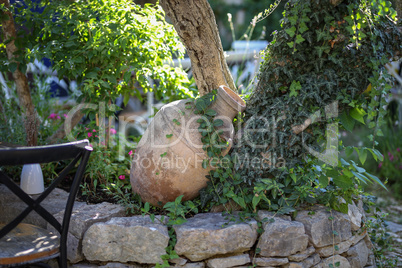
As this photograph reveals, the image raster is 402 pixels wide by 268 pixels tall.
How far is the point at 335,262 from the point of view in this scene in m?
2.13

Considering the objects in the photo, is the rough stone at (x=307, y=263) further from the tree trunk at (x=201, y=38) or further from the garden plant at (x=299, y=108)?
the tree trunk at (x=201, y=38)

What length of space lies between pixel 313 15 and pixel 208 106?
30.0 inches

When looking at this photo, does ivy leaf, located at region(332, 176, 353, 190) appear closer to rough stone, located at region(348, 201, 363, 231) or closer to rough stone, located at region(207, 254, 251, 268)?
rough stone, located at region(348, 201, 363, 231)

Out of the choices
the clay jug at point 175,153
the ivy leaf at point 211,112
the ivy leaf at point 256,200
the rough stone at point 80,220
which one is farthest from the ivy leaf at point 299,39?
the rough stone at point 80,220

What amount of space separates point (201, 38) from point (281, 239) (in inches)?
51.8

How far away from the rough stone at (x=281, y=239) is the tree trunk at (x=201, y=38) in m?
1.03

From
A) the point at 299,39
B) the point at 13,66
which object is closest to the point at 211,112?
the point at 299,39

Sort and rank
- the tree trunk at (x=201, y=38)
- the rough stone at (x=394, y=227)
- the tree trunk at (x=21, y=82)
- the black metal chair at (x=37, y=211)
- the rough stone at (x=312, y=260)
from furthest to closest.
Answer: the rough stone at (x=394, y=227) → the tree trunk at (x=21, y=82) → the tree trunk at (x=201, y=38) → the rough stone at (x=312, y=260) → the black metal chair at (x=37, y=211)

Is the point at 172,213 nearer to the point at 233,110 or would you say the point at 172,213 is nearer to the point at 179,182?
the point at 179,182

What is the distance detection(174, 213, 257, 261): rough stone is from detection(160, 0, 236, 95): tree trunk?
1.00 m

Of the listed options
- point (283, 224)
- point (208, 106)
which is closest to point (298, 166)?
point (283, 224)

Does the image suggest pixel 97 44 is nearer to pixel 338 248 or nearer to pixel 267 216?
pixel 267 216

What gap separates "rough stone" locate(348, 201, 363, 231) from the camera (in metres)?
2.21

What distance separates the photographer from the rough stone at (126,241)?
1948mm
